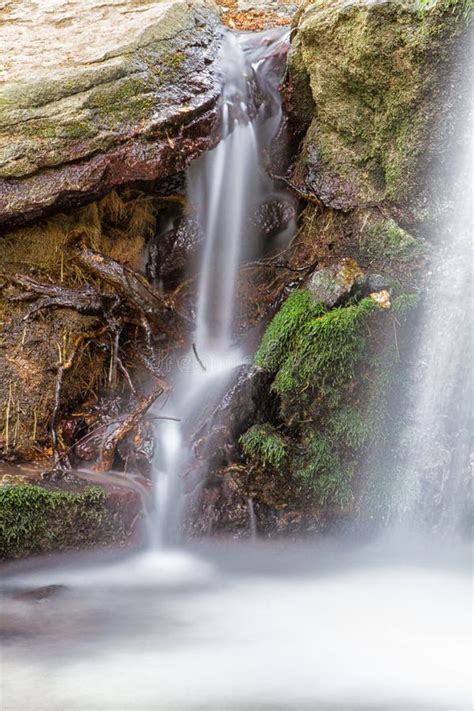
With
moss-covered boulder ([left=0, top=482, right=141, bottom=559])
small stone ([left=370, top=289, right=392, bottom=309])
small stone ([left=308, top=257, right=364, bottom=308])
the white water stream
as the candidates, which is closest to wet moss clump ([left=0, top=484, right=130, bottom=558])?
moss-covered boulder ([left=0, top=482, right=141, bottom=559])

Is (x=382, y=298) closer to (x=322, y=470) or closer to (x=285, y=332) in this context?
(x=285, y=332)

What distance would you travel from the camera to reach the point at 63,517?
13.6 ft

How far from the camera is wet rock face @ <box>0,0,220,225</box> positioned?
4484 millimetres

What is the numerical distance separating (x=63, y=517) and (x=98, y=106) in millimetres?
2762

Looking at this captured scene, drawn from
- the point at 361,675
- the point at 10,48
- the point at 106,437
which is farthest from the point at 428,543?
the point at 10,48

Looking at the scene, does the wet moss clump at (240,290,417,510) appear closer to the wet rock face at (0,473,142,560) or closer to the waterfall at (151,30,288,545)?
the waterfall at (151,30,288,545)

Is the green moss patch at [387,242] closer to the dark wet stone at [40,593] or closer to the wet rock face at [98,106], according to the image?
the wet rock face at [98,106]

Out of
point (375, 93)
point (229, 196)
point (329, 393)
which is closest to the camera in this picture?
point (329, 393)

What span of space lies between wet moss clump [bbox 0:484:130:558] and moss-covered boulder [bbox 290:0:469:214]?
2901 mm

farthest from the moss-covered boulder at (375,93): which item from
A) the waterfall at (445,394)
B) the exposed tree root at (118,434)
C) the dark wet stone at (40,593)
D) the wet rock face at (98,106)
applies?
the dark wet stone at (40,593)

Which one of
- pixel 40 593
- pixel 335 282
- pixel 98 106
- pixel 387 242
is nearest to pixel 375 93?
pixel 387 242

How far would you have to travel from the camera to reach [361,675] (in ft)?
10.2

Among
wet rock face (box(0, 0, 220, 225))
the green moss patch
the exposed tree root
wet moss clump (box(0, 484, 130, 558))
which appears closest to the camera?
wet moss clump (box(0, 484, 130, 558))

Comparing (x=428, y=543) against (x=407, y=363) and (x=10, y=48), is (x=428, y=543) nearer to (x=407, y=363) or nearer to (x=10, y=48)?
(x=407, y=363)
